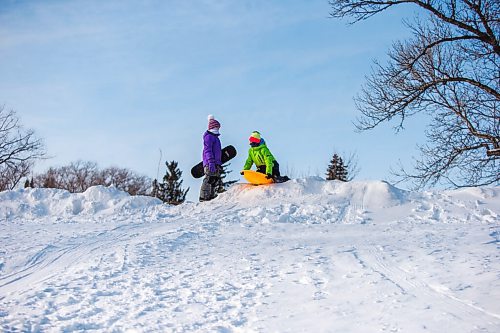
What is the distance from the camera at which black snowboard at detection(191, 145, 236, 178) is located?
12734 millimetres

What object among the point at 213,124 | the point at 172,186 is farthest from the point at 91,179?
the point at 213,124

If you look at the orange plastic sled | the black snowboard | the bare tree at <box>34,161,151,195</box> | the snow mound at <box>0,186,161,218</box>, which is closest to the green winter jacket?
the orange plastic sled

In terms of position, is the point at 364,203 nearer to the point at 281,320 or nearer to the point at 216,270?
the point at 216,270

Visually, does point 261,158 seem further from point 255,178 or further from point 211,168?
point 211,168

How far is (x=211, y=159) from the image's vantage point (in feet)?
38.6

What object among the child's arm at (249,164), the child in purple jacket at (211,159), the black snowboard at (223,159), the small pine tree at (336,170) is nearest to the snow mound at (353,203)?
the child in purple jacket at (211,159)

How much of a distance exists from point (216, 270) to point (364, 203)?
5169 millimetres

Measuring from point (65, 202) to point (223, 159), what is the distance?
4326 mm

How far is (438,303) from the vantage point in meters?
4.32

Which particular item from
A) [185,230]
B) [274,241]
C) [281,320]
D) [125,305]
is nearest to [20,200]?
[185,230]

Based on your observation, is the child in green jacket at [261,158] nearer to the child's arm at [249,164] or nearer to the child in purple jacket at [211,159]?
the child's arm at [249,164]

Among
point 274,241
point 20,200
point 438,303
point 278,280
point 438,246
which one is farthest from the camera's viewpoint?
point 20,200

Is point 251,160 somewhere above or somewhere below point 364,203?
above

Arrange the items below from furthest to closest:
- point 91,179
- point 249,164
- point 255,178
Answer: point 91,179 < point 249,164 < point 255,178
